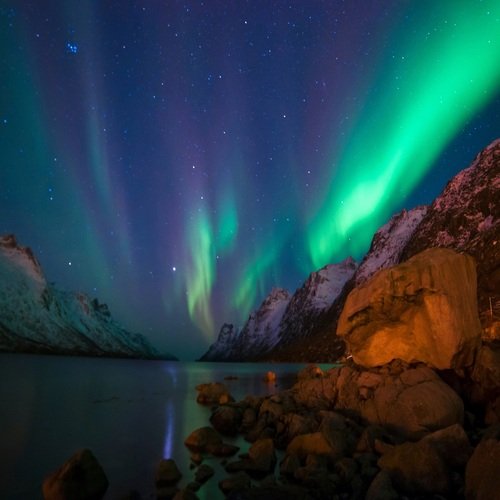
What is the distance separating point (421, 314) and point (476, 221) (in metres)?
135

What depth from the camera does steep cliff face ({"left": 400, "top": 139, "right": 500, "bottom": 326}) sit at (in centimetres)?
10331

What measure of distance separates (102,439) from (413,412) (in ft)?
55.0

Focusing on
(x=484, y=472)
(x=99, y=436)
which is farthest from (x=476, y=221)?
(x=484, y=472)

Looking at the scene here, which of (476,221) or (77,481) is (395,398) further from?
(476,221)

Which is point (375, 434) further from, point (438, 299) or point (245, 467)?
point (438, 299)

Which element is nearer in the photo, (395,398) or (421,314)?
(395,398)

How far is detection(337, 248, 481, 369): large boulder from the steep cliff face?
7621 cm

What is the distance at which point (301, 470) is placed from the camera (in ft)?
43.1

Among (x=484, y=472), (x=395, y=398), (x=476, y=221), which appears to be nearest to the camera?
(x=484, y=472)

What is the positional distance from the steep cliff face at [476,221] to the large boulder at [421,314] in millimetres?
76206

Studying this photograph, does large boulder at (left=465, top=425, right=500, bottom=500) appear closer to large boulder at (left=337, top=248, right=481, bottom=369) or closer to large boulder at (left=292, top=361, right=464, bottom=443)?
large boulder at (left=292, top=361, right=464, bottom=443)

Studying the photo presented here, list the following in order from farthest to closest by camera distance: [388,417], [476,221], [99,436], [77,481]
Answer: [476,221] < [99,436] < [388,417] < [77,481]

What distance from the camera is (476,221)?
5379 inches

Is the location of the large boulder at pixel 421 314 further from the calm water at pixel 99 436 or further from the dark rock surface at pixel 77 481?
the dark rock surface at pixel 77 481
